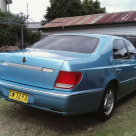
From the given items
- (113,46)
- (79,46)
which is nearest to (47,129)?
(79,46)

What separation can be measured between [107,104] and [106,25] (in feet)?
41.1

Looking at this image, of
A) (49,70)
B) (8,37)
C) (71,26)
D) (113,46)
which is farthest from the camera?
(71,26)

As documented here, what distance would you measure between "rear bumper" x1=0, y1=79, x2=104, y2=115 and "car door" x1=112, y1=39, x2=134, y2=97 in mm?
797

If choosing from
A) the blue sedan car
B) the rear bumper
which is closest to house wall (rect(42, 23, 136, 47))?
the blue sedan car

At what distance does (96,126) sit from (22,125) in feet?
3.87

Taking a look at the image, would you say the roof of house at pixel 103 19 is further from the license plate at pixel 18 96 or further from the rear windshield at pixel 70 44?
the license plate at pixel 18 96

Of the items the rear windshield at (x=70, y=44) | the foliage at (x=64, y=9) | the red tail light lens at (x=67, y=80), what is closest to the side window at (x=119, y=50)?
the rear windshield at (x=70, y=44)

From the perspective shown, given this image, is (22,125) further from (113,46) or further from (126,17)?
(126,17)

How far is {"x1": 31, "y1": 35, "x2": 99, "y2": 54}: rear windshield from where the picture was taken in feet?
11.8

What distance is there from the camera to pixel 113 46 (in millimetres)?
3881

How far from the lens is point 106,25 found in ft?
50.5

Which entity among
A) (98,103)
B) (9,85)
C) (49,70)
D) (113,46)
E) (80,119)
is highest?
(113,46)

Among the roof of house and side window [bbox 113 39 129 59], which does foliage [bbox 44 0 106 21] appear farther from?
side window [bbox 113 39 129 59]

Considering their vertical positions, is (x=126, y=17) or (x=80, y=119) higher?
(x=126, y=17)
